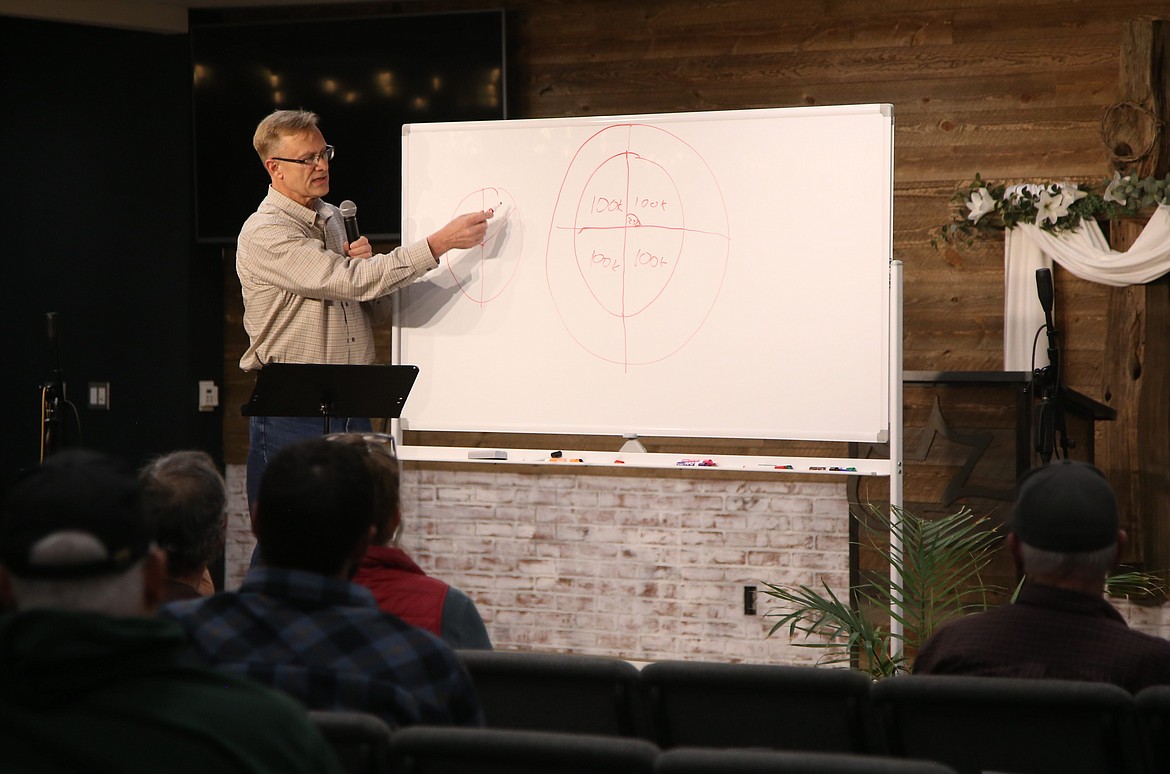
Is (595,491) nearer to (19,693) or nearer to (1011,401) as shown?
(1011,401)

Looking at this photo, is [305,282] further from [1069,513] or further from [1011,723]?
[1011,723]

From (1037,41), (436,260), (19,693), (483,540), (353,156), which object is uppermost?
(1037,41)

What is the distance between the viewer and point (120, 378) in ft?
18.8

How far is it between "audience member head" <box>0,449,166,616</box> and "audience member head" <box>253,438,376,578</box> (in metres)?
0.48

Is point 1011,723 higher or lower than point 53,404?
lower

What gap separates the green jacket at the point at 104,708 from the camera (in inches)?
39.5

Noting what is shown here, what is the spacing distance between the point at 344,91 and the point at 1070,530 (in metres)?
4.20

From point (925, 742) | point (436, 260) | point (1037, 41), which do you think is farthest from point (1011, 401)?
point (925, 742)

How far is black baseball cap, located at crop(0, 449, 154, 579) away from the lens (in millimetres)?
1107

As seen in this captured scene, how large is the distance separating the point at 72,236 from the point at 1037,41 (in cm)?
433

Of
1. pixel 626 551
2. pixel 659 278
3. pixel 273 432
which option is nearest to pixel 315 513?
pixel 273 432

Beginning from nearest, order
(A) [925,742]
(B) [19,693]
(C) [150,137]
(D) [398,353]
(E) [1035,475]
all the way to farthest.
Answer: (B) [19,693] → (A) [925,742] → (E) [1035,475] → (D) [398,353] → (C) [150,137]

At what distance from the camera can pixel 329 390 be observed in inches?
138

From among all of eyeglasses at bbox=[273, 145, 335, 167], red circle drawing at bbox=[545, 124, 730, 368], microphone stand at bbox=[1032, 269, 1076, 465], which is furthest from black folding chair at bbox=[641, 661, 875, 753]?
microphone stand at bbox=[1032, 269, 1076, 465]
